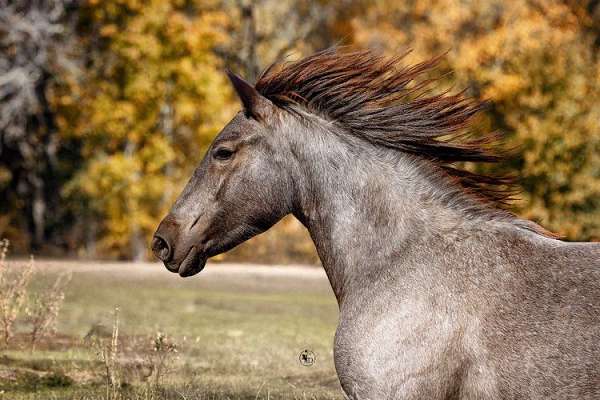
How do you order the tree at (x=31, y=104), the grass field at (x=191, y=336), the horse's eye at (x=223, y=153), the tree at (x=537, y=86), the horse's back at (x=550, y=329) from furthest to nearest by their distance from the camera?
the tree at (x=31, y=104)
the tree at (x=537, y=86)
the grass field at (x=191, y=336)
the horse's eye at (x=223, y=153)
the horse's back at (x=550, y=329)

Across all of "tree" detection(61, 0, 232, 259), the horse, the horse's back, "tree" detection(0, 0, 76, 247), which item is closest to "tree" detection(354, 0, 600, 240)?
"tree" detection(61, 0, 232, 259)

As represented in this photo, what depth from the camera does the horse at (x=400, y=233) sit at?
4691 mm

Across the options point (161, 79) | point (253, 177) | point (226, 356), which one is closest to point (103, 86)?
point (161, 79)

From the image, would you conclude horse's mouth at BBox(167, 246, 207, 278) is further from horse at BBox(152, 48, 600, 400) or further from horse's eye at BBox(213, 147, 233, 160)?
horse's eye at BBox(213, 147, 233, 160)

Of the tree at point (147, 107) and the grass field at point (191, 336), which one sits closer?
the grass field at point (191, 336)

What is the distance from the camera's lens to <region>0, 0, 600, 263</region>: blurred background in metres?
34.4

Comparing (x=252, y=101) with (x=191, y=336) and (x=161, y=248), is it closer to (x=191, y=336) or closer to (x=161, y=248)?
(x=161, y=248)

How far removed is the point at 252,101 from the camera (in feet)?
18.4

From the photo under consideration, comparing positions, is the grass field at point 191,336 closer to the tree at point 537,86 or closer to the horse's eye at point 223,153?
the horse's eye at point 223,153

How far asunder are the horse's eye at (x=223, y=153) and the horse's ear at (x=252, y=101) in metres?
0.27

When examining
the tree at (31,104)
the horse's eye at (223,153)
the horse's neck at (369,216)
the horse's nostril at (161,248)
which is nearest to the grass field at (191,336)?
the horse's nostril at (161,248)

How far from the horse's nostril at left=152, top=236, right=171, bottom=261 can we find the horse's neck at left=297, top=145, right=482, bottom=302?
87 centimetres

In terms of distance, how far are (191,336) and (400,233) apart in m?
11.2

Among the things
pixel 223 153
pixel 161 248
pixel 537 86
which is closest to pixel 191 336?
pixel 161 248
